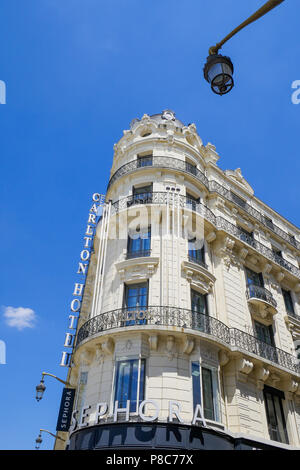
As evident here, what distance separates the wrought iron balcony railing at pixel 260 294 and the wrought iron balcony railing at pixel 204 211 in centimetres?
263

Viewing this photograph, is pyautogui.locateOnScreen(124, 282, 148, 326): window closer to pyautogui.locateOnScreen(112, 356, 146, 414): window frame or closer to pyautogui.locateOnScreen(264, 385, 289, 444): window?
pyautogui.locateOnScreen(112, 356, 146, 414): window frame

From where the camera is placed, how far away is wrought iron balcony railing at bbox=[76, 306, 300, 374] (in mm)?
13007

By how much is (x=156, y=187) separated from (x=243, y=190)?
331 inches

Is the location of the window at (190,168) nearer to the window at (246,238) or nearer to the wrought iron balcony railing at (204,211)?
the wrought iron balcony railing at (204,211)

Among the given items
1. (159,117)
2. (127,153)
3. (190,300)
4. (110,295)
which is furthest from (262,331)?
(159,117)

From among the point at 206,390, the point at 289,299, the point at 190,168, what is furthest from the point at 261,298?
the point at 190,168

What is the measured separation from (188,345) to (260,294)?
7027 mm

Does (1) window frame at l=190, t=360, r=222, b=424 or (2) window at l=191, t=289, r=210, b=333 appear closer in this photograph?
(1) window frame at l=190, t=360, r=222, b=424

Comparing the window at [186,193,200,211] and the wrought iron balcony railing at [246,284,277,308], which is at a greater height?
the window at [186,193,200,211]

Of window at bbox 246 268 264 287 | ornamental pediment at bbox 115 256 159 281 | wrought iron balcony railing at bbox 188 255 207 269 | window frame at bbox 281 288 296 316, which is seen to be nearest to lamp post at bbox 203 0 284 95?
ornamental pediment at bbox 115 256 159 281

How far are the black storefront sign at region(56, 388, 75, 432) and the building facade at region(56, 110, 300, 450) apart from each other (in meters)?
0.61

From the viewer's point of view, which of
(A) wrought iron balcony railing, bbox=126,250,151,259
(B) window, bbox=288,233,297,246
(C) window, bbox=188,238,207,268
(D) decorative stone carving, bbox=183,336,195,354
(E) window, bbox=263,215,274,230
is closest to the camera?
(D) decorative stone carving, bbox=183,336,195,354

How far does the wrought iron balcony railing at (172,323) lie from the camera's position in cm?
1301

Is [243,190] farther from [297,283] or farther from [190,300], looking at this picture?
[190,300]
